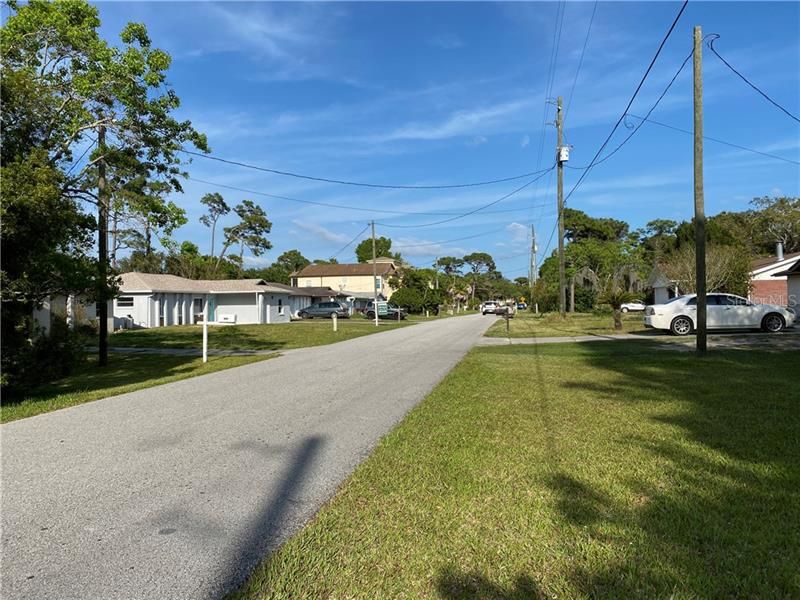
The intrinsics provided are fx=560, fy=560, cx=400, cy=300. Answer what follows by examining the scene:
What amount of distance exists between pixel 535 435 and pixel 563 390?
337 centimetres

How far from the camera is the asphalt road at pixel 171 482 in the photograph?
11.2ft

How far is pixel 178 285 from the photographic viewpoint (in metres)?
41.7

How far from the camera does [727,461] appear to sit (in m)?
5.16

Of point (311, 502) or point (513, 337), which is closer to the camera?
point (311, 502)

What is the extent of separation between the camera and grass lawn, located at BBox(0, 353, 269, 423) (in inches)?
374

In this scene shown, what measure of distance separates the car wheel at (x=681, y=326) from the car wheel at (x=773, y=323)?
237cm

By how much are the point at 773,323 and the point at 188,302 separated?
3682 cm

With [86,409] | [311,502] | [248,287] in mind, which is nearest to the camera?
[311,502]

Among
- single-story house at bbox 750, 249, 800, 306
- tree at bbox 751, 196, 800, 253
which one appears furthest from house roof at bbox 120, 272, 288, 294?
tree at bbox 751, 196, 800, 253

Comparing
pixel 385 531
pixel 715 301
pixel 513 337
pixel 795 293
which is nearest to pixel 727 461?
pixel 385 531

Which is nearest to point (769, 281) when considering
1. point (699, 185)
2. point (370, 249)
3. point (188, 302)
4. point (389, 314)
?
point (389, 314)

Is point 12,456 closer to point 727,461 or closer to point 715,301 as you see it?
point 727,461

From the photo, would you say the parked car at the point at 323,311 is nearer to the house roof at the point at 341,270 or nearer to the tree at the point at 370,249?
the house roof at the point at 341,270

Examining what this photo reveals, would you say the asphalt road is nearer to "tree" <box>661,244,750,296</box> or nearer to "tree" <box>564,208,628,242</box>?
"tree" <box>661,244,750,296</box>
